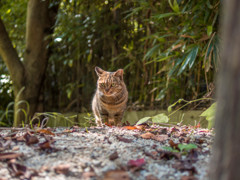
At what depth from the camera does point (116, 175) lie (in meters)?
1.18

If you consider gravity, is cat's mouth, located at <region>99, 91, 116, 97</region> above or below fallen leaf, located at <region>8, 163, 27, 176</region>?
above

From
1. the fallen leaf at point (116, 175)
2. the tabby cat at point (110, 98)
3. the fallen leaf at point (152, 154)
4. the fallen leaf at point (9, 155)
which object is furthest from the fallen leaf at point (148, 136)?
the tabby cat at point (110, 98)

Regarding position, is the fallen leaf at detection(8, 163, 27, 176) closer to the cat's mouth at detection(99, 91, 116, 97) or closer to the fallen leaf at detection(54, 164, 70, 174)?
the fallen leaf at detection(54, 164, 70, 174)

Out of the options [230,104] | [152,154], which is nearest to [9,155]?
[152,154]

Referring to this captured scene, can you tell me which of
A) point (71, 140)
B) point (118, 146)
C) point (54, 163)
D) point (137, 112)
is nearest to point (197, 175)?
point (118, 146)

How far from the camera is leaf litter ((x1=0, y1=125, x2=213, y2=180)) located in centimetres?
123

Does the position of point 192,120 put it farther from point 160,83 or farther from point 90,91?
point 90,91

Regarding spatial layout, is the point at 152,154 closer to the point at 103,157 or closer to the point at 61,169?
the point at 103,157

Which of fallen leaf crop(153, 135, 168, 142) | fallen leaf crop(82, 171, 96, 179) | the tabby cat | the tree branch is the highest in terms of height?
the tree branch

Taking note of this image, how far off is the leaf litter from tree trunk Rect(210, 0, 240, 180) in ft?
1.26

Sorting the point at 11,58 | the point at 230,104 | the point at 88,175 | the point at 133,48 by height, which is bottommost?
the point at 88,175

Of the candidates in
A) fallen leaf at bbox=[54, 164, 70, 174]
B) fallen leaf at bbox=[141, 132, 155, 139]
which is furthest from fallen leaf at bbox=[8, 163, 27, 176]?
fallen leaf at bbox=[141, 132, 155, 139]

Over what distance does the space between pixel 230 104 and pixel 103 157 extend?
2.44 ft

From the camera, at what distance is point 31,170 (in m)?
1.24
